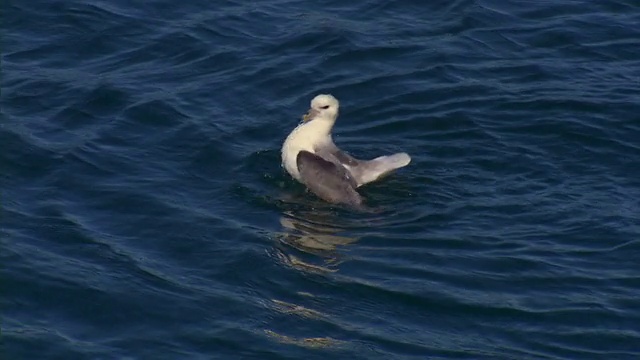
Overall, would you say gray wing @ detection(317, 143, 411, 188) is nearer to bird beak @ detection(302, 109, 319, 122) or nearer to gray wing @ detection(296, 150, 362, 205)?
gray wing @ detection(296, 150, 362, 205)

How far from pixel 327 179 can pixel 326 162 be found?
35 centimetres

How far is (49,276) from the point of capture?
1703cm

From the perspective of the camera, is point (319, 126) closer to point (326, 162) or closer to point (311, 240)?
point (326, 162)

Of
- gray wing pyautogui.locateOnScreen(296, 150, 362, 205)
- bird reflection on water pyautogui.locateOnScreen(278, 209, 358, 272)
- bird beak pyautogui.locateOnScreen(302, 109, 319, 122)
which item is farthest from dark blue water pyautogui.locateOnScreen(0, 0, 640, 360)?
bird beak pyautogui.locateOnScreen(302, 109, 319, 122)

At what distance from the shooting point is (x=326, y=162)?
19.8m

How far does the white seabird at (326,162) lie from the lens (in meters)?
19.4

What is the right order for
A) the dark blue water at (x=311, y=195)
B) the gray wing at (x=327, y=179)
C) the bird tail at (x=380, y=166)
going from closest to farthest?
the dark blue water at (x=311, y=195), the gray wing at (x=327, y=179), the bird tail at (x=380, y=166)

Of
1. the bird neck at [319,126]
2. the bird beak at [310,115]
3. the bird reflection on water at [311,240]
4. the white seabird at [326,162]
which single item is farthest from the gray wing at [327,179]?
the bird beak at [310,115]

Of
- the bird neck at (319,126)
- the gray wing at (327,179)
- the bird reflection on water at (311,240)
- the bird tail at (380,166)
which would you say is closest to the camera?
the bird reflection on water at (311,240)

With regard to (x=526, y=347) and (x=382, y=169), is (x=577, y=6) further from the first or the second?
(x=526, y=347)

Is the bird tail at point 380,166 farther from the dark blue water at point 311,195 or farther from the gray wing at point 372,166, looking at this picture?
the dark blue water at point 311,195

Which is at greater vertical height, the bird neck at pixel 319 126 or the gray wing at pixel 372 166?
the bird neck at pixel 319 126

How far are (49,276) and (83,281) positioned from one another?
391 millimetres

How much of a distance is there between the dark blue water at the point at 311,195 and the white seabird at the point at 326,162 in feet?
0.81
